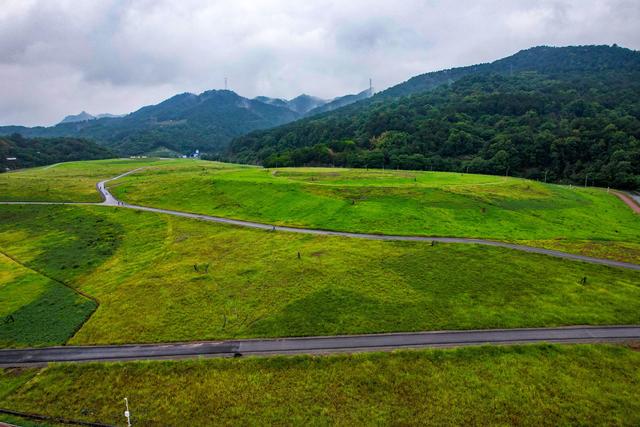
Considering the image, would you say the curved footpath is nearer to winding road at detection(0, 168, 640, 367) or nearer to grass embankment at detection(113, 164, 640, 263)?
grass embankment at detection(113, 164, 640, 263)

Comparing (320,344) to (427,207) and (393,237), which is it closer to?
(393,237)

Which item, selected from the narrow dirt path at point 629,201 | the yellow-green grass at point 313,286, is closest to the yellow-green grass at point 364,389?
the yellow-green grass at point 313,286

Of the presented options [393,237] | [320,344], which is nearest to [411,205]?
[393,237]

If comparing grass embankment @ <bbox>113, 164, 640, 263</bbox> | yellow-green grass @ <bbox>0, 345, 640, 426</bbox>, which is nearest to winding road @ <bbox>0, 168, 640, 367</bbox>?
yellow-green grass @ <bbox>0, 345, 640, 426</bbox>

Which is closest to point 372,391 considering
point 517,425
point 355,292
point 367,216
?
point 517,425

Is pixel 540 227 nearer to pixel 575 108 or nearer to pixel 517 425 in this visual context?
pixel 517 425

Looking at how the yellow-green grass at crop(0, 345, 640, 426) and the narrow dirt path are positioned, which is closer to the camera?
the yellow-green grass at crop(0, 345, 640, 426)
